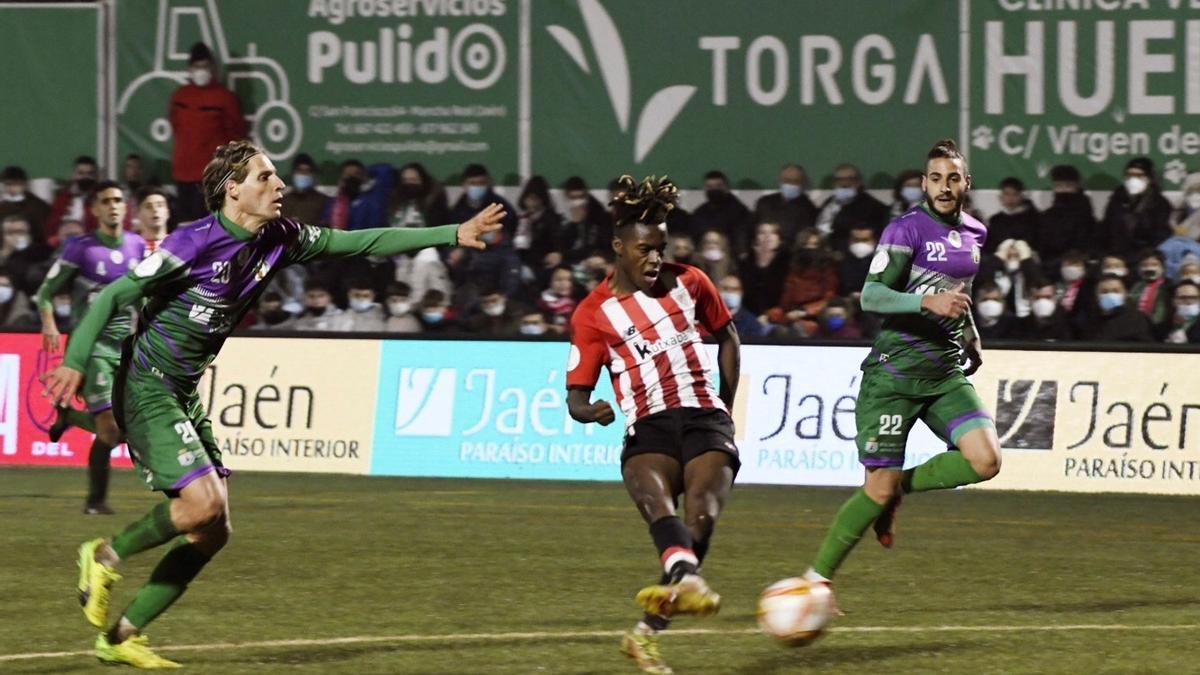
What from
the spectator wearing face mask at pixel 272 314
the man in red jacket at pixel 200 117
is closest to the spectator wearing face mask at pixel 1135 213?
the spectator wearing face mask at pixel 272 314

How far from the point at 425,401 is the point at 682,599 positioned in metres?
9.93

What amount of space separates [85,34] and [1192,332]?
10322 mm

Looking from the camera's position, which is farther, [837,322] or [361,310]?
[361,310]

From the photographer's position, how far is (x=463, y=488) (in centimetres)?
1647

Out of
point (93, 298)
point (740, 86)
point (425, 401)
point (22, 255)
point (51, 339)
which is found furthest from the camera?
point (22, 255)

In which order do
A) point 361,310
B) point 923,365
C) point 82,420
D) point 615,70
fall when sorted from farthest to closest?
point 615,70 < point 361,310 < point 82,420 < point 923,365

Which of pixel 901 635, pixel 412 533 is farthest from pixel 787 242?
pixel 901 635

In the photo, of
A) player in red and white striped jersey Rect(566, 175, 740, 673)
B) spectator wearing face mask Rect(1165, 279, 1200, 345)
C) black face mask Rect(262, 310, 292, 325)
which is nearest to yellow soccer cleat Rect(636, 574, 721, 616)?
player in red and white striped jersey Rect(566, 175, 740, 673)

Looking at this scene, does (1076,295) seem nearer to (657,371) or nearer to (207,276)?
(657,371)

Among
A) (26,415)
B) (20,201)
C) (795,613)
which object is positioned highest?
(20,201)

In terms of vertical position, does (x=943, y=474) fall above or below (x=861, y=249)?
below

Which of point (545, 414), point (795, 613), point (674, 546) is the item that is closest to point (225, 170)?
point (674, 546)

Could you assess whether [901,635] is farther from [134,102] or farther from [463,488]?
[134,102]

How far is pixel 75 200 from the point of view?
20516 millimetres
